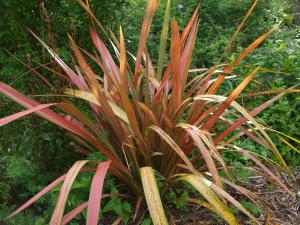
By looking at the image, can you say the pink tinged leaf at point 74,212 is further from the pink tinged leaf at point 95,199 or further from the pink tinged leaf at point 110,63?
the pink tinged leaf at point 110,63

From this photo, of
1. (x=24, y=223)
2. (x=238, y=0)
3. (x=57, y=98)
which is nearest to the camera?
(x=24, y=223)

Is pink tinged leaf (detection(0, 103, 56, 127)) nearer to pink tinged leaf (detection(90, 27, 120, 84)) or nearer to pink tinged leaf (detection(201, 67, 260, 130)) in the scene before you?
pink tinged leaf (detection(90, 27, 120, 84))

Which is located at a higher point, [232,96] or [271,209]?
[232,96]

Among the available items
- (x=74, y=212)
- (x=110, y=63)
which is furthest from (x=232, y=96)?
(x=74, y=212)

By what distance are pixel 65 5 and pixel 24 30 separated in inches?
12.5

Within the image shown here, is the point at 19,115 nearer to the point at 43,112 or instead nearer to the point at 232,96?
the point at 43,112

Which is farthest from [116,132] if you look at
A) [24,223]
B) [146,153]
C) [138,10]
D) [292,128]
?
[138,10]

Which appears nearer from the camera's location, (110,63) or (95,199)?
(95,199)

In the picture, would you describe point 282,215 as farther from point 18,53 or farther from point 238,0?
point 238,0

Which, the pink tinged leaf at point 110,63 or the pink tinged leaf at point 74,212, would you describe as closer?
the pink tinged leaf at point 74,212

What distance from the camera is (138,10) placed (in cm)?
408

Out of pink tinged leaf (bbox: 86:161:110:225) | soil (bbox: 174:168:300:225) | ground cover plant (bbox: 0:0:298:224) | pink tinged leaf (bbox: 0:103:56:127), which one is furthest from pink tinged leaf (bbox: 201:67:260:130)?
pink tinged leaf (bbox: 0:103:56:127)

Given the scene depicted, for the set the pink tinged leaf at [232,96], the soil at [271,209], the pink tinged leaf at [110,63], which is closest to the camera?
the pink tinged leaf at [232,96]

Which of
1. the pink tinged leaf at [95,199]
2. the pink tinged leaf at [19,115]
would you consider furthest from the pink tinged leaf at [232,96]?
the pink tinged leaf at [19,115]
